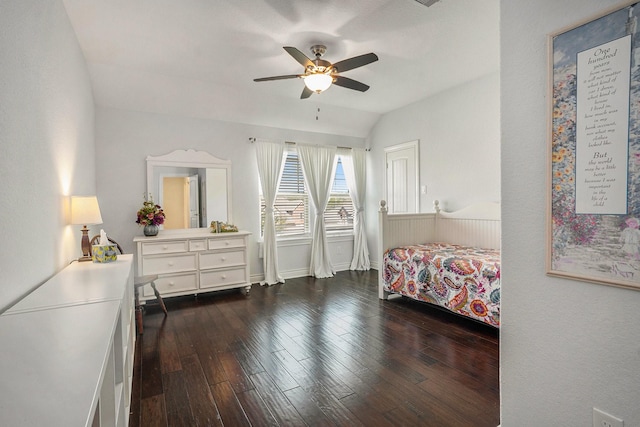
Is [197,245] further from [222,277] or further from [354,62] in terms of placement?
[354,62]

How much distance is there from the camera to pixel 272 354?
253cm

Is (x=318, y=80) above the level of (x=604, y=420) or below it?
above

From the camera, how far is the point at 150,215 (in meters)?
3.94

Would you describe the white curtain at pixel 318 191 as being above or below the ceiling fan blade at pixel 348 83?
below

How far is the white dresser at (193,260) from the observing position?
12.4 feet

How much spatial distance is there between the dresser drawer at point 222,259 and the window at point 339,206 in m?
1.72

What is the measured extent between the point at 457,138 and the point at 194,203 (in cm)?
367

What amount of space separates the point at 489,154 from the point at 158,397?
4.06 metres

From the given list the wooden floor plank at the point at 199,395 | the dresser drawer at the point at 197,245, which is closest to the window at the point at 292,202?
the dresser drawer at the point at 197,245

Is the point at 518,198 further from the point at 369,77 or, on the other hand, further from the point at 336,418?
the point at 369,77

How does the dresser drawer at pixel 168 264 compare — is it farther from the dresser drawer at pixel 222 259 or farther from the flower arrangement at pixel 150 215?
the flower arrangement at pixel 150 215

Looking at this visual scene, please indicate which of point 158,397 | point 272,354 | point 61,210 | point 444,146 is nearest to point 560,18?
point 272,354

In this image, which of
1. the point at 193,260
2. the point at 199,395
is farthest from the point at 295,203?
the point at 199,395

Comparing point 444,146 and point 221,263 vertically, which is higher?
point 444,146
